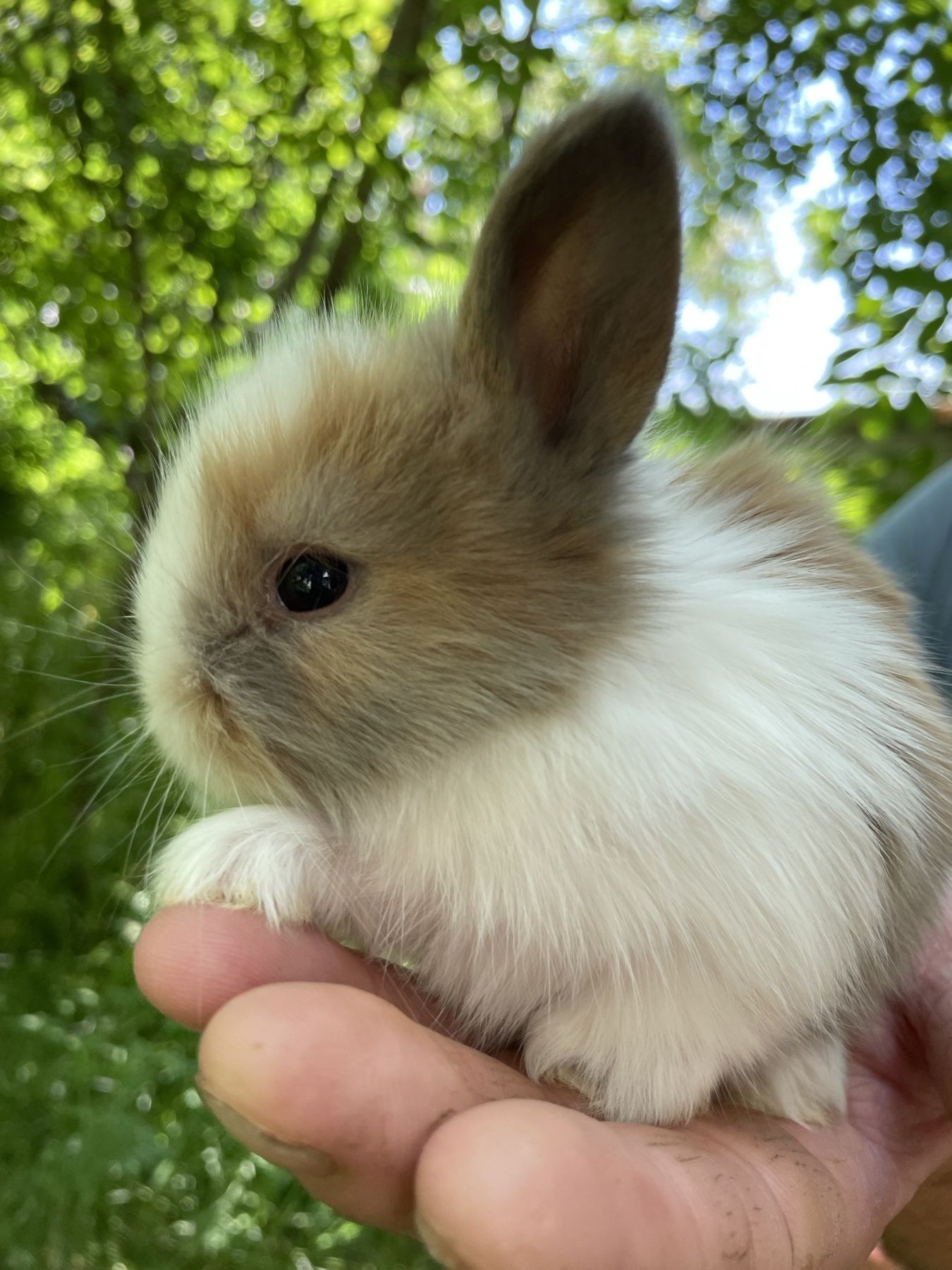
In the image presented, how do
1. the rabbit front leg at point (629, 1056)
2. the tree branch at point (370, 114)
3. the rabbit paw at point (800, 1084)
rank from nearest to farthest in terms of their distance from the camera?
the rabbit front leg at point (629, 1056) < the rabbit paw at point (800, 1084) < the tree branch at point (370, 114)

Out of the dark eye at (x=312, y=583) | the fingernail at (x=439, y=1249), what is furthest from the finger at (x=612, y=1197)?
the dark eye at (x=312, y=583)

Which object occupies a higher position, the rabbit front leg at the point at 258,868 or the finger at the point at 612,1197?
the rabbit front leg at the point at 258,868

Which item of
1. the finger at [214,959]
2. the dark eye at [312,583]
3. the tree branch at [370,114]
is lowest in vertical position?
the finger at [214,959]

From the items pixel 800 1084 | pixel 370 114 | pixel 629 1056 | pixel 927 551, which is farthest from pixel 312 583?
pixel 370 114

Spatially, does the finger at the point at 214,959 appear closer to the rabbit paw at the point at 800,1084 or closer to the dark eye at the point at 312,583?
the dark eye at the point at 312,583

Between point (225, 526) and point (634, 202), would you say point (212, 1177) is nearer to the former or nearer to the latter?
point (225, 526)

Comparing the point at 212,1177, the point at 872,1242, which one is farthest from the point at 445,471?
the point at 212,1177
